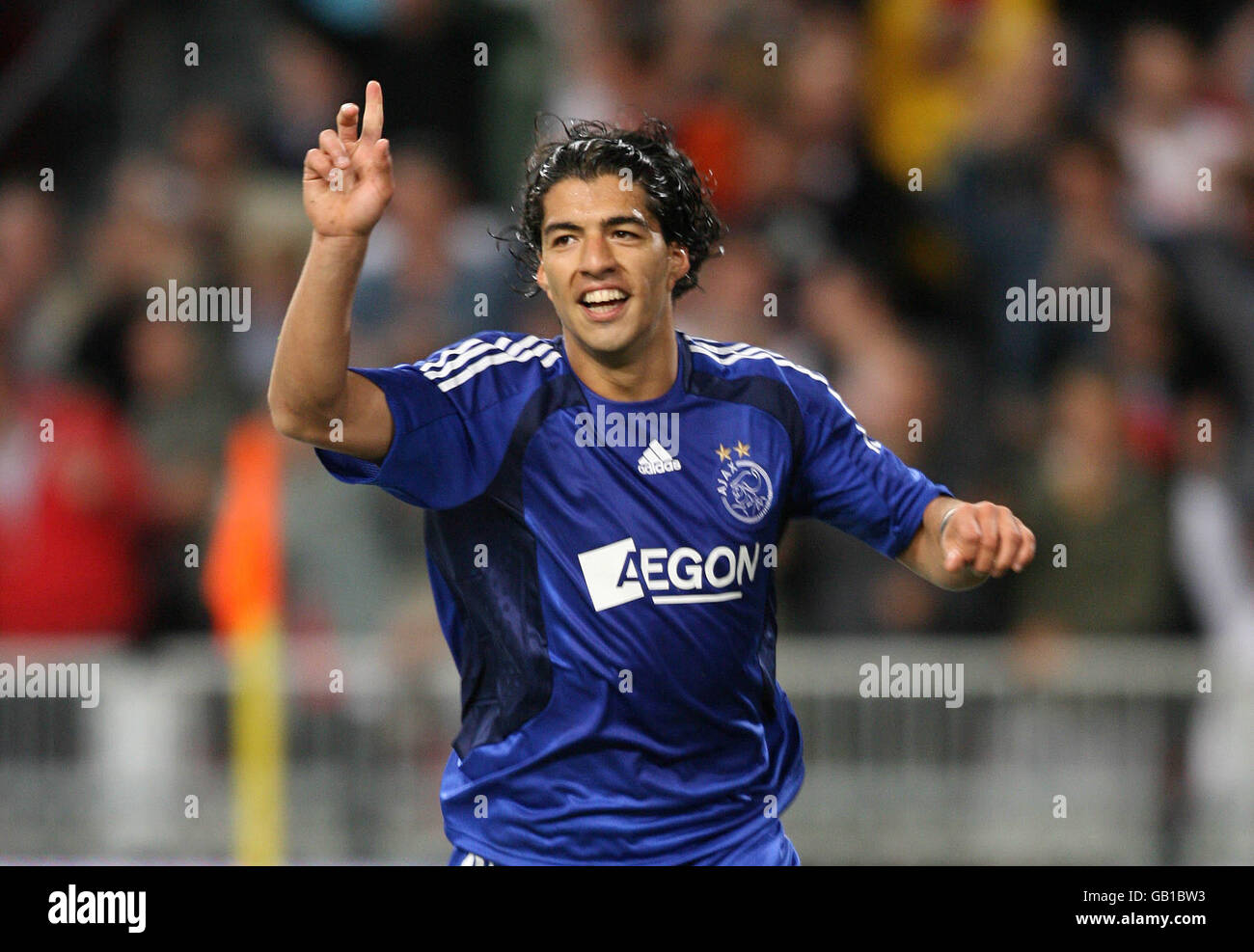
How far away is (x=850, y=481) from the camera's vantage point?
4746 mm

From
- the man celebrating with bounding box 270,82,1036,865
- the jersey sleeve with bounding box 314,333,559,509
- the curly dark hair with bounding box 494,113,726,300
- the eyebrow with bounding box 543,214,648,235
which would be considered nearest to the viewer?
the jersey sleeve with bounding box 314,333,559,509

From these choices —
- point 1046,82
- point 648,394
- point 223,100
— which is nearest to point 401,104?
point 223,100

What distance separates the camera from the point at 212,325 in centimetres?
961

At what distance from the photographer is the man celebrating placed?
4391 millimetres

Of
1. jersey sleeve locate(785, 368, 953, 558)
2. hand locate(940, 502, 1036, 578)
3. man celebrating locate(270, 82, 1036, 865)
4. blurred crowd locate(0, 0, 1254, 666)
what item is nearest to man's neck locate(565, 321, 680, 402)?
man celebrating locate(270, 82, 1036, 865)

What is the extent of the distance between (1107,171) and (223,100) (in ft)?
16.9

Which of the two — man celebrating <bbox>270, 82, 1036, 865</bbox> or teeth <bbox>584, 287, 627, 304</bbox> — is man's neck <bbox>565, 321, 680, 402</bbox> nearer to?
man celebrating <bbox>270, 82, 1036, 865</bbox>

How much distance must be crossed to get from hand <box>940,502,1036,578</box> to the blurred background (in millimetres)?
3948

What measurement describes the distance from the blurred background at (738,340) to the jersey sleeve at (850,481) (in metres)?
3.56

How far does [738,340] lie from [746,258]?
473 mm

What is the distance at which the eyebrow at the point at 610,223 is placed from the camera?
14.8ft

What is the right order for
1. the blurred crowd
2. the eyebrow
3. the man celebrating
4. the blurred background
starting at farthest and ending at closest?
the blurred crowd
the blurred background
the eyebrow
the man celebrating
